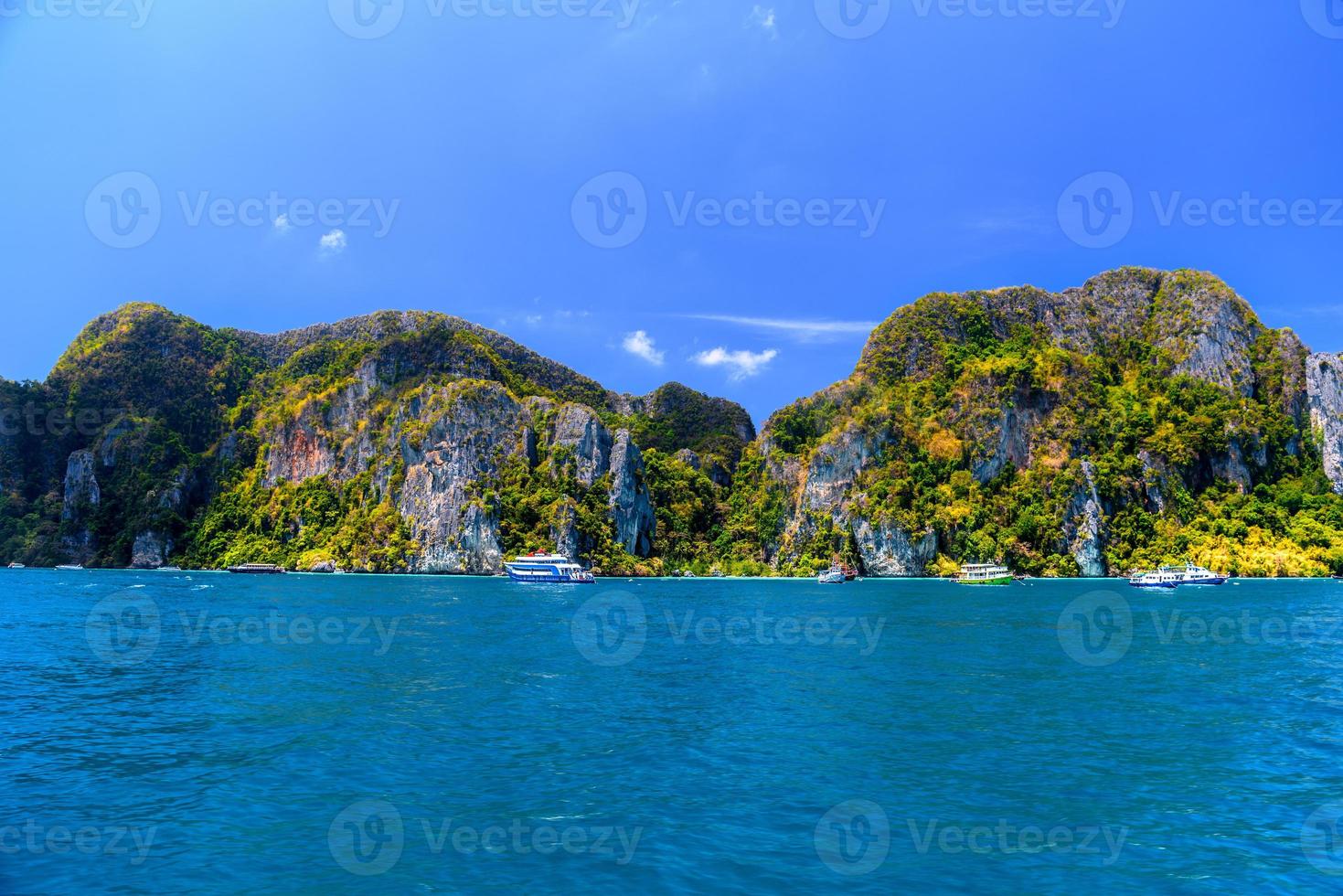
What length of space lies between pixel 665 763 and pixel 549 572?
110 metres

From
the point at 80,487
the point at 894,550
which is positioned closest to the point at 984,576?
the point at 894,550

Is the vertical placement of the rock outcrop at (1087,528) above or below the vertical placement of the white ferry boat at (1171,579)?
above

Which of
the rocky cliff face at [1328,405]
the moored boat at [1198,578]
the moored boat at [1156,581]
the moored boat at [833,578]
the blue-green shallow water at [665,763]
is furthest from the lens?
the rocky cliff face at [1328,405]

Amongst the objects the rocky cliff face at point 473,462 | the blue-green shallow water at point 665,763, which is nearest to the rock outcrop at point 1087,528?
the rocky cliff face at point 473,462

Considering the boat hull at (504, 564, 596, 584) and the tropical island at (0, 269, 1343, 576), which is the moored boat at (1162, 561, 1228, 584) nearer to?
the tropical island at (0, 269, 1343, 576)

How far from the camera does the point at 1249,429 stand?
5920 inches

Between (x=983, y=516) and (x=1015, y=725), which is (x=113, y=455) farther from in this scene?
(x=1015, y=725)

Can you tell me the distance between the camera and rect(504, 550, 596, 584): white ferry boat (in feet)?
417

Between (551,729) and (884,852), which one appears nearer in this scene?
(884,852)

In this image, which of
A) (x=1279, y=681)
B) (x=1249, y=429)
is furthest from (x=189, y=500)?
(x=1249, y=429)

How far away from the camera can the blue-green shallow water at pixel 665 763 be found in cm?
1345

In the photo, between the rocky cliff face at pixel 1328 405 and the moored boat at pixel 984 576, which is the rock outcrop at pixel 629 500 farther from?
the rocky cliff face at pixel 1328 405

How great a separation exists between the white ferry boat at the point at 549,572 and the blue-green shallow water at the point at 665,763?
8443 cm

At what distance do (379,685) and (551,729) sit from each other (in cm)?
994
